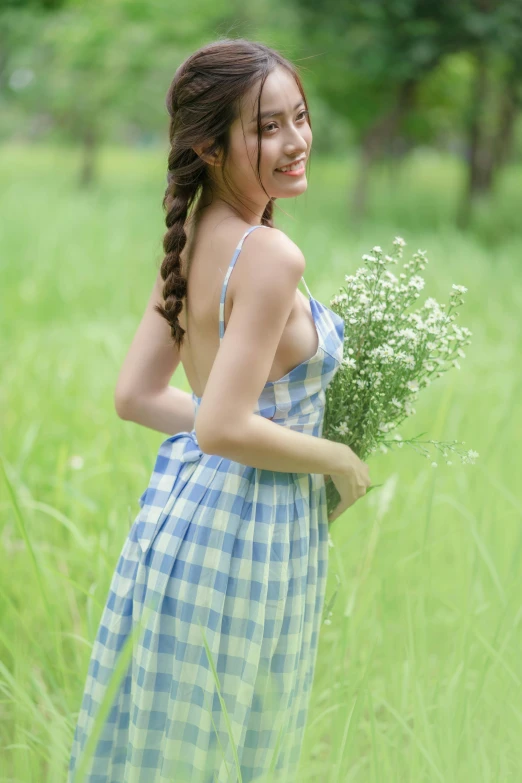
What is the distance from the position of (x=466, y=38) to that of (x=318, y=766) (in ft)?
31.7

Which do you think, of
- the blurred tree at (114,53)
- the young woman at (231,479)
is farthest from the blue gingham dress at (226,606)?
the blurred tree at (114,53)

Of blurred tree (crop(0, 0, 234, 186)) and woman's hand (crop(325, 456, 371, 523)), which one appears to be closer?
woman's hand (crop(325, 456, 371, 523))

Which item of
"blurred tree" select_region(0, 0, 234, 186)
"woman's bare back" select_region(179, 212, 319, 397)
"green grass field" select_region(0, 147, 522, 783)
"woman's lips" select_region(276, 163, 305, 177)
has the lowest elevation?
"green grass field" select_region(0, 147, 522, 783)

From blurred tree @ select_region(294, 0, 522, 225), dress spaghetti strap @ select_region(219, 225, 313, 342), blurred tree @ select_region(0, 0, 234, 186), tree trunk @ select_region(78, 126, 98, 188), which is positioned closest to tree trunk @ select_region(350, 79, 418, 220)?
blurred tree @ select_region(294, 0, 522, 225)

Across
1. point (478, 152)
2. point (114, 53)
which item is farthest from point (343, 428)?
point (114, 53)

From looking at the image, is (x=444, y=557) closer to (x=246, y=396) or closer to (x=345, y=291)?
(x=345, y=291)

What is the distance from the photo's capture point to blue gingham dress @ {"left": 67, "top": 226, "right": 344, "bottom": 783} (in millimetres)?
1319

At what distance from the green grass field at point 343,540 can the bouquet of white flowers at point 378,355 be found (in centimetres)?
30

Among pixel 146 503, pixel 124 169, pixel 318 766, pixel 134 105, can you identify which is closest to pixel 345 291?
pixel 146 503

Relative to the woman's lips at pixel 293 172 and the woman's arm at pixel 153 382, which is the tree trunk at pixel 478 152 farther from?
the woman's lips at pixel 293 172

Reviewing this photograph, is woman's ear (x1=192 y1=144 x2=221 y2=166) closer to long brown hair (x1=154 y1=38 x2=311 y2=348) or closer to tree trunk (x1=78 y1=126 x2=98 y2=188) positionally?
long brown hair (x1=154 y1=38 x2=311 y2=348)

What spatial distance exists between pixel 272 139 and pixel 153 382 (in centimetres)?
52

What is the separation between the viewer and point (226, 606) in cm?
133

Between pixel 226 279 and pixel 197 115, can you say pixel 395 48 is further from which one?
pixel 226 279
